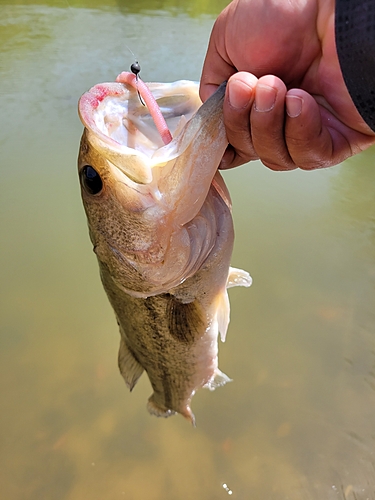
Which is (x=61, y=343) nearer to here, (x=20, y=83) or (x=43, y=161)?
(x=43, y=161)

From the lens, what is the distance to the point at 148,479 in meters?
2.16

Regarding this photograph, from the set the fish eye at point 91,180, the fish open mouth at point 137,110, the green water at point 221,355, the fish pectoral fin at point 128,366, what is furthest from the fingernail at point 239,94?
the green water at point 221,355

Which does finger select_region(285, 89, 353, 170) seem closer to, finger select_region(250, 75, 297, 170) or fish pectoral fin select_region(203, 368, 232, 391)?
finger select_region(250, 75, 297, 170)

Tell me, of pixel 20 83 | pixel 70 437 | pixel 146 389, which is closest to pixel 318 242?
pixel 146 389

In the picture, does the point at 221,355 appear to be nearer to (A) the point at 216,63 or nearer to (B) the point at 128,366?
(B) the point at 128,366

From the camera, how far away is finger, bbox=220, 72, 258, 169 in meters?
0.91

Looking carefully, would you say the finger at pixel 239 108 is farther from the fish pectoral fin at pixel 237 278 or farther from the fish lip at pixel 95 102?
the fish pectoral fin at pixel 237 278

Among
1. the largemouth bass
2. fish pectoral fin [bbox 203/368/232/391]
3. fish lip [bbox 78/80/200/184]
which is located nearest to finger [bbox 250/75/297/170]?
the largemouth bass

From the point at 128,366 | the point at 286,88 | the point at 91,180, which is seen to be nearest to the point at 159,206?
the point at 91,180

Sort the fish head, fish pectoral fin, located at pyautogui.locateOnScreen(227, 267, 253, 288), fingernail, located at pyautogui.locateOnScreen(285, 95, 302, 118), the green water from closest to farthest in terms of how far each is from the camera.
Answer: fingernail, located at pyautogui.locateOnScreen(285, 95, 302, 118) → the fish head → fish pectoral fin, located at pyautogui.locateOnScreen(227, 267, 253, 288) → the green water

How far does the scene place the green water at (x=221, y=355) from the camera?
2.15 m

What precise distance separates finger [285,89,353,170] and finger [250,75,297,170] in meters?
0.02

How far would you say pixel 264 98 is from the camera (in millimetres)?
899

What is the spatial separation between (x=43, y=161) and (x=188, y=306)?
246cm
